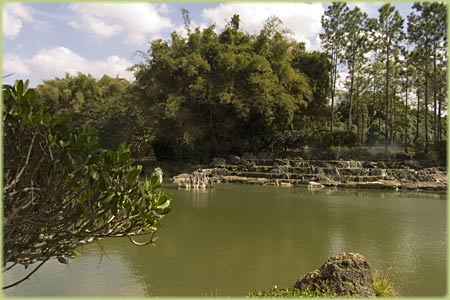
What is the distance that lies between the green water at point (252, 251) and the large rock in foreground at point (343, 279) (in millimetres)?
978

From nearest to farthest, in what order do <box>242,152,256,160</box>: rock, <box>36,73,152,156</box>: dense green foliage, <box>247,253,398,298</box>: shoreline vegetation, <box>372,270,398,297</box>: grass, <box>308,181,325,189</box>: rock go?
1. <box>247,253,398,298</box>: shoreline vegetation
2. <box>372,270,398,297</box>: grass
3. <box>308,181,325,189</box>: rock
4. <box>242,152,256,160</box>: rock
5. <box>36,73,152,156</box>: dense green foliage

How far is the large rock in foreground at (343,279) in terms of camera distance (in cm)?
404

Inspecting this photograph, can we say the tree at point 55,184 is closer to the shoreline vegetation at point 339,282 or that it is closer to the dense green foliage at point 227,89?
the shoreline vegetation at point 339,282

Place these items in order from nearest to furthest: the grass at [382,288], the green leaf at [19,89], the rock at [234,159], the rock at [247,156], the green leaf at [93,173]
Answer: the green leaf at [19,89] → the green leaf at [93,173] → the grass at [382,288] → the rock at [234,159] → the rock at [247,156]

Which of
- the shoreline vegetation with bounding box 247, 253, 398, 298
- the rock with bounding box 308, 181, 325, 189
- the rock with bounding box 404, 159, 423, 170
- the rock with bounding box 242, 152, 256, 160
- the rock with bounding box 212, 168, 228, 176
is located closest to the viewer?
the shoreline vegetation with bounding box 247, 253, 398, 298

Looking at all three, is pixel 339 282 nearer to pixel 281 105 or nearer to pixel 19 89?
pixel 19 89

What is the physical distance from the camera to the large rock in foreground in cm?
404

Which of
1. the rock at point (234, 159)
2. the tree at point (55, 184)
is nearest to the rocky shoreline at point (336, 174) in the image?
the rock at point (234, 159)

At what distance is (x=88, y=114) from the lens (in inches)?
1073

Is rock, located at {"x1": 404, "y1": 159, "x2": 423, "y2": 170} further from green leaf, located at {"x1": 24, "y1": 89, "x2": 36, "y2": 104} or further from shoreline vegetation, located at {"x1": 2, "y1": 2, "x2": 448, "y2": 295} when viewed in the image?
green leaf, located at {"x1": 24, "y1": 89, "x2": 36, "y2": 104}

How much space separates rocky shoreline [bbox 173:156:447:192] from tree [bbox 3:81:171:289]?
44.0ft

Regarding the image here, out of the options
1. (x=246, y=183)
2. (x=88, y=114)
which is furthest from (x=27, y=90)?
(x=88, y=114)

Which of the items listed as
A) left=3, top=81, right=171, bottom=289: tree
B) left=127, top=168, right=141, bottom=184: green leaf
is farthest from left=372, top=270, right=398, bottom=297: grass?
left=127, top=168, right=141, bottom=184: green leaf

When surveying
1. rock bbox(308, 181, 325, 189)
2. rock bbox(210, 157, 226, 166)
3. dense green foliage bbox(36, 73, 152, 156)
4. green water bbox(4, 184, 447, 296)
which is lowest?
green water bbox(4, 184, 447, 296)
